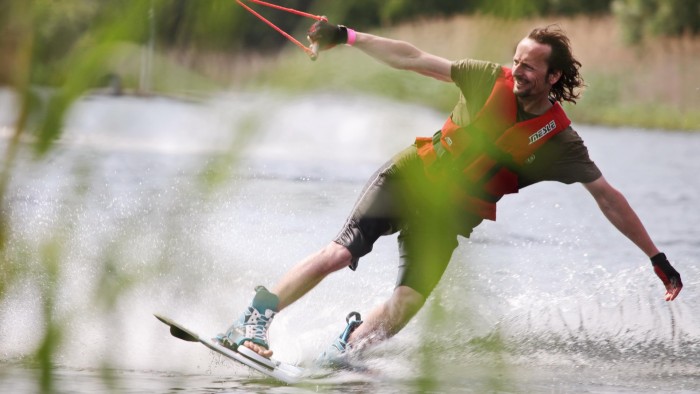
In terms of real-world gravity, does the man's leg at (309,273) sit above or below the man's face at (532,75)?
below

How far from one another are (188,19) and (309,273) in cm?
331

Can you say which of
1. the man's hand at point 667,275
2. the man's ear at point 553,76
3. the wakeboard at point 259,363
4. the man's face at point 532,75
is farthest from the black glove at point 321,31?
the man's hand at point 667,275

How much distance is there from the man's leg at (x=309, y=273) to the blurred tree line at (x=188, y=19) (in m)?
3.22

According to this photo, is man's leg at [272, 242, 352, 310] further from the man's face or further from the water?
the water

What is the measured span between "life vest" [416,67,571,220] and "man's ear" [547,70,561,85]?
107 millimetres

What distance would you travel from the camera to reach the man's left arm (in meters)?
3.86

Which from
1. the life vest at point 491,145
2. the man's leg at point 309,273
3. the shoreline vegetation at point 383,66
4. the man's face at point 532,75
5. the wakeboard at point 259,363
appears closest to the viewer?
the shoreline vegetation at point 383,66

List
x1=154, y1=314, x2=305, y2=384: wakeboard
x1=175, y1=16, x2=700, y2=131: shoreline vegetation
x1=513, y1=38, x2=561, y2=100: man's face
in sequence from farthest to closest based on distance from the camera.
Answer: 1. x1=154, y1=314, x2=305, y2=384: wakeboard
2. x1=513, y1=38, x2=561, y2=100: man's face
3. x1=175, y1=16, x2=700, y2=131: shoreline vegetation

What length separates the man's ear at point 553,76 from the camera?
328cm

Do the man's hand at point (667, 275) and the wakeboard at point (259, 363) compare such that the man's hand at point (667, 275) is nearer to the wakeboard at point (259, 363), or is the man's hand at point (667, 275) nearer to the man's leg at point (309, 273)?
the man's leg at point (309, 273)

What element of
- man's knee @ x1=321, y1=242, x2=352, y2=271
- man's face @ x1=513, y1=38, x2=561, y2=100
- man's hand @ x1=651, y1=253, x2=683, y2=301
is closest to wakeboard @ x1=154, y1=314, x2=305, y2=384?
man's knee @ x1=321, y1=242, x2=352, y2=271

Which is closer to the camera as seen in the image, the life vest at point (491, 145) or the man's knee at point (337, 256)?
the life vest at point (491, 145)

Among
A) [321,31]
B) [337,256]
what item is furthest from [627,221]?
[321,31]

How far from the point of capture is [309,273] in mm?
3871
